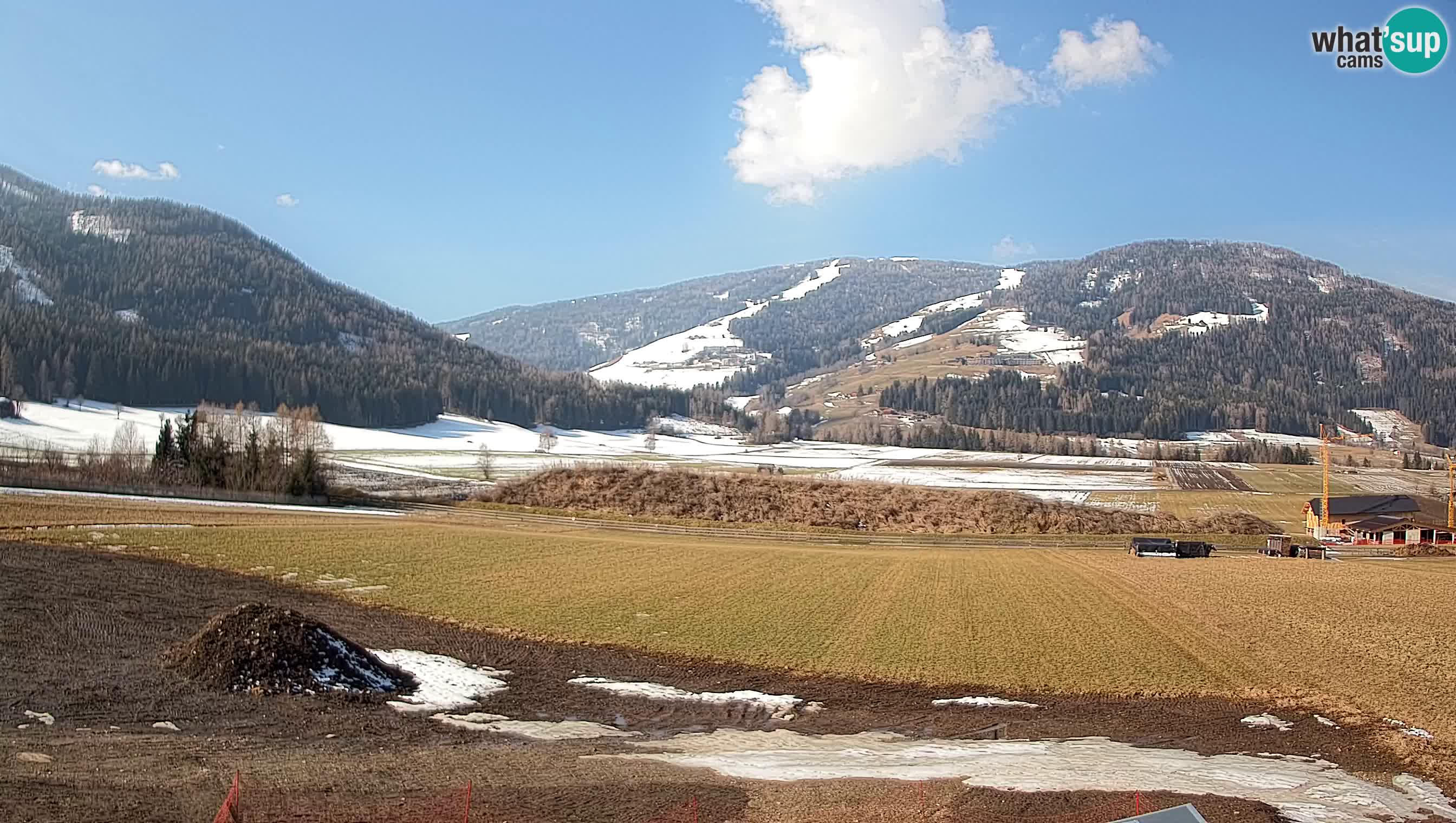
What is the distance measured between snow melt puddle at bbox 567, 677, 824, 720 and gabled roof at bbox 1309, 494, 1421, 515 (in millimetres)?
75753

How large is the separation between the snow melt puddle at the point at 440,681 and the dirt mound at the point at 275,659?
0.65 m

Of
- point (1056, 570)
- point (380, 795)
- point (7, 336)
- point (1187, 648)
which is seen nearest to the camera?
point (380, 795)

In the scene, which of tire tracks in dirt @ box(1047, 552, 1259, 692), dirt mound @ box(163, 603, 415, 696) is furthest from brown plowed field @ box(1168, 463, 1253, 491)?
dirt mound @ box(163, 603, 415, 696)

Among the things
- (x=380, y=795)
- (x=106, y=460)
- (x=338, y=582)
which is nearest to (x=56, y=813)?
(x=380, y=795)

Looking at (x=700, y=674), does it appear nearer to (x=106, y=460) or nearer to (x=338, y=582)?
(x=338, y=582)

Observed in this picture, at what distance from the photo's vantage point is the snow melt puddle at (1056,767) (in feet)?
45.9

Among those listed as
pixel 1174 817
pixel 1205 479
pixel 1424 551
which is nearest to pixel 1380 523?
pixel 1424 551

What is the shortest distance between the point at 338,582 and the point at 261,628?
15038 mm

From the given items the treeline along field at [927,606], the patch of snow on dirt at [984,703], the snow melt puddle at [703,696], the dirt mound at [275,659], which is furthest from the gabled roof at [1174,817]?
the dirt mound at [275,659]

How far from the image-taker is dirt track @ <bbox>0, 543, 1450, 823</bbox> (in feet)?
41.4

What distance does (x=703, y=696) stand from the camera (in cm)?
2228

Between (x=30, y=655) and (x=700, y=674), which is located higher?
(x=30, y=655)

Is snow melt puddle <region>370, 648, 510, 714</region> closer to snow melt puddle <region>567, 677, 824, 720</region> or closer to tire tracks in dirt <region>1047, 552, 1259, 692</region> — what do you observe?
snow melt puddle <region>567, 677, 824, 720</region>

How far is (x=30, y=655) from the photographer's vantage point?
18.4 meters
